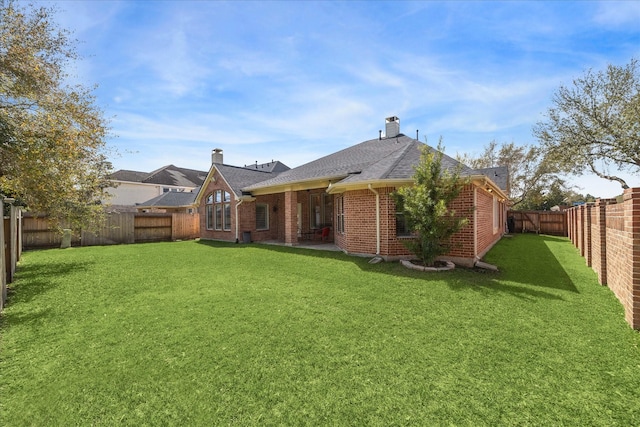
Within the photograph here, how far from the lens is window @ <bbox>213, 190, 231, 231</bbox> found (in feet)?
55.9

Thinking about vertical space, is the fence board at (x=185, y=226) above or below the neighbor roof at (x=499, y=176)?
below

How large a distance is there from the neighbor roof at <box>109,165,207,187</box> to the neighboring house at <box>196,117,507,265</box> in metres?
21.0

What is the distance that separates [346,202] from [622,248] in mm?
7272

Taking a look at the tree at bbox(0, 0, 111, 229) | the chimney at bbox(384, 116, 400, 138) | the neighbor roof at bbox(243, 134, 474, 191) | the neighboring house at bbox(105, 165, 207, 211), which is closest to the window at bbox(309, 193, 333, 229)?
the neighbor roof at bbox(243, 134, 474, 191)

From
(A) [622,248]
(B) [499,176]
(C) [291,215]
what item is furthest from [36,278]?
(B) [499,176]

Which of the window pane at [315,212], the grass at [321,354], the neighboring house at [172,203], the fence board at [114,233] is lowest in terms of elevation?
the grass at [321,354]

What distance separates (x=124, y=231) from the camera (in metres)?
17.0

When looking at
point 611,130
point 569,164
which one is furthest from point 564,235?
point 611,130

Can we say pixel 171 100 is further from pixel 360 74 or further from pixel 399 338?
pixel 399 338

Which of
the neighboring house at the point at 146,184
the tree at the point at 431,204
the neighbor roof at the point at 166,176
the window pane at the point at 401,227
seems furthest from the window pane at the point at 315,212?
the neighbor roof at the point at 166,176

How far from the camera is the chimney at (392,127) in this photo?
15.8 m

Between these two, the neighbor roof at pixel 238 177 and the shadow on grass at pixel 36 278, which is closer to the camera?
the shadow on grass at pixel 36 278

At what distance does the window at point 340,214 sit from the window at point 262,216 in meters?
5.82

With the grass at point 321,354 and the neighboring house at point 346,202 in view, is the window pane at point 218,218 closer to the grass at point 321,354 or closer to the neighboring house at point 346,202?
the neighboring house at point 346,202
